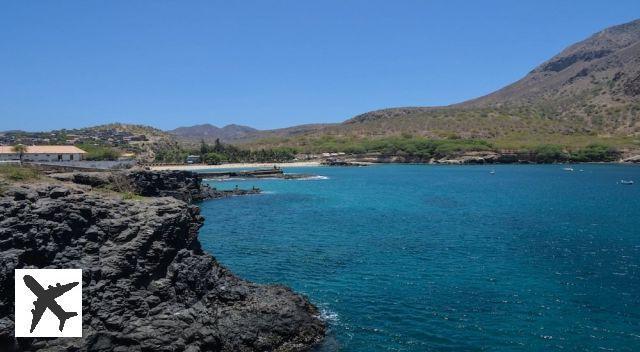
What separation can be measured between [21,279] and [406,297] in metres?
19.7

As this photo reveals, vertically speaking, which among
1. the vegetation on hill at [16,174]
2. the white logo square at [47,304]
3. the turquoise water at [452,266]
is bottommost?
the turquoise water at [452,266]

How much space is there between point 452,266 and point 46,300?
26005mm

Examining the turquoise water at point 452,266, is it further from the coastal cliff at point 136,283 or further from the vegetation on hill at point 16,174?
the vegetation on hill at point 16,174

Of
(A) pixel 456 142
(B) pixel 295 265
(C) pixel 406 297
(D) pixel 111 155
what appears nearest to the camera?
(C) pixel 406 297

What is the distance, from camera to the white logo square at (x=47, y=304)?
69.4 ft

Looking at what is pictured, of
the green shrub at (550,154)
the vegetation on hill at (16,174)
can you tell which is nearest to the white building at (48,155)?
the vegetation on hill at (16,174)

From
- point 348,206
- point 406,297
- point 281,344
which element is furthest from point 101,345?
point 348,206

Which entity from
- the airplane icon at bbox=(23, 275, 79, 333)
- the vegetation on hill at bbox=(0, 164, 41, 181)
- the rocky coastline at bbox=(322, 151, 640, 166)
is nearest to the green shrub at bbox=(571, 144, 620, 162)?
the rocky coastline at bbox=(322, 151, 640, 166)

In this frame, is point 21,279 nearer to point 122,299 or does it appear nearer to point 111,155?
point 122,299

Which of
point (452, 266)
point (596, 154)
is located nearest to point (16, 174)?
point (452, 266)

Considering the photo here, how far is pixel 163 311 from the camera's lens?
940 inches

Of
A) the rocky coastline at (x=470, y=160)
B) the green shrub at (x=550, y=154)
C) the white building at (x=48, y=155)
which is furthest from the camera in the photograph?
the rocky coastline at (x=470, y=160)

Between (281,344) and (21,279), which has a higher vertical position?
(21,279)

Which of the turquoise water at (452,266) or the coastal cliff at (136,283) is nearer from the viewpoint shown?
the coastal cliff at (136,283)
